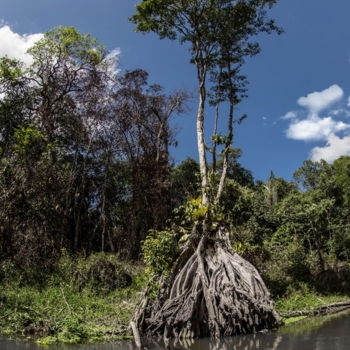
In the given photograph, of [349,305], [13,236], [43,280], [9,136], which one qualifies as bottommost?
[349,305]

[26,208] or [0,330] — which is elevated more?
[26,208]

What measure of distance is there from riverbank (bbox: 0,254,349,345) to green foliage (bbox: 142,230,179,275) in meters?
0.39

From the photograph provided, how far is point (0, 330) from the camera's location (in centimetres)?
754

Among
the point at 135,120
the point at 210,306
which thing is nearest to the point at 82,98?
the point at 135,120

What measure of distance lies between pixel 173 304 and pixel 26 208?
7.04 metres

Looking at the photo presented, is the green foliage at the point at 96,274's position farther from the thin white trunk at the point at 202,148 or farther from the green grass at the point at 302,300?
the green grass at the point at 302,300

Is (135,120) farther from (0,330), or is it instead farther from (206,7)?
(0,330)

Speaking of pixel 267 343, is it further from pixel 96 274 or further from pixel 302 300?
pixel 96 274

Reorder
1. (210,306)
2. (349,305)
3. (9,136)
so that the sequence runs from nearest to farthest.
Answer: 1. (210,306)
2. (349,305)
3. (9,136)

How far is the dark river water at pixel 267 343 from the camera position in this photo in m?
5.61

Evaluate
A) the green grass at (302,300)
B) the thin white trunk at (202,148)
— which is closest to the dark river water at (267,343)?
the green grass at (302,300)

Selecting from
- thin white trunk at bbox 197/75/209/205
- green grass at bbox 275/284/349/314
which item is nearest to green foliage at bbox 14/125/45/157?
thin white trunk at bbox 197/75/209/205

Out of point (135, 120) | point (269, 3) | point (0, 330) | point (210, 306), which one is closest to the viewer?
point (210, 306)

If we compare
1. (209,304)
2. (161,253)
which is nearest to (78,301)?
(161,253)
